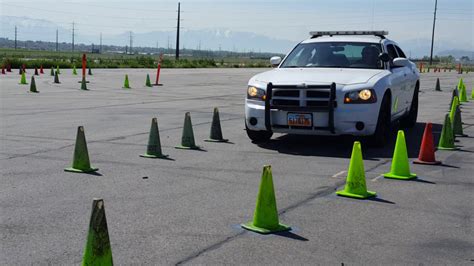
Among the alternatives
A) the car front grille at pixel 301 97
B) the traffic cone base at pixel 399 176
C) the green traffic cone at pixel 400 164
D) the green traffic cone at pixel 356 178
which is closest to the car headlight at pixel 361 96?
the car front grille at pixel 301 97

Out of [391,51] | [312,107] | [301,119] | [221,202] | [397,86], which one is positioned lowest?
[221,202]

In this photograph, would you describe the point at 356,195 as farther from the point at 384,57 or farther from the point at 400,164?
the point at 384,57

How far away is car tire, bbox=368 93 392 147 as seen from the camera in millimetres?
10383

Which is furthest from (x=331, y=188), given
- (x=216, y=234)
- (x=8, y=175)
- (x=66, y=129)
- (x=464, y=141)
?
(x=66, y=129)

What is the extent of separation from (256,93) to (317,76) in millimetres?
1010

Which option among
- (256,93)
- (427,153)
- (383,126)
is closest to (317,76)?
(256,93)

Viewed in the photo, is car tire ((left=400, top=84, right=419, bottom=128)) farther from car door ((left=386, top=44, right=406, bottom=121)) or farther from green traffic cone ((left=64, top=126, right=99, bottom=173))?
green traffic cone ((left=64, top=126, right=99, bottom=173))

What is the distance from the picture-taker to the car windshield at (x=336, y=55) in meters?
11.4

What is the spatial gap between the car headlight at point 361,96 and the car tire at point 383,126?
1.33 feet

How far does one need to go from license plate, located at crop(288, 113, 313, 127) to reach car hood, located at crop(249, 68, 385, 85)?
0.51 metres

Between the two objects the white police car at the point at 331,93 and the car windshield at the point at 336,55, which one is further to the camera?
the car windshield at the point at 336,55

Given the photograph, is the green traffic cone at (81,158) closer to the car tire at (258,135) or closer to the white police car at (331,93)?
the white police car at (331,93)

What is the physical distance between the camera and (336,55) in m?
11.6

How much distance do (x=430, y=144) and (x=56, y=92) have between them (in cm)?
1528
